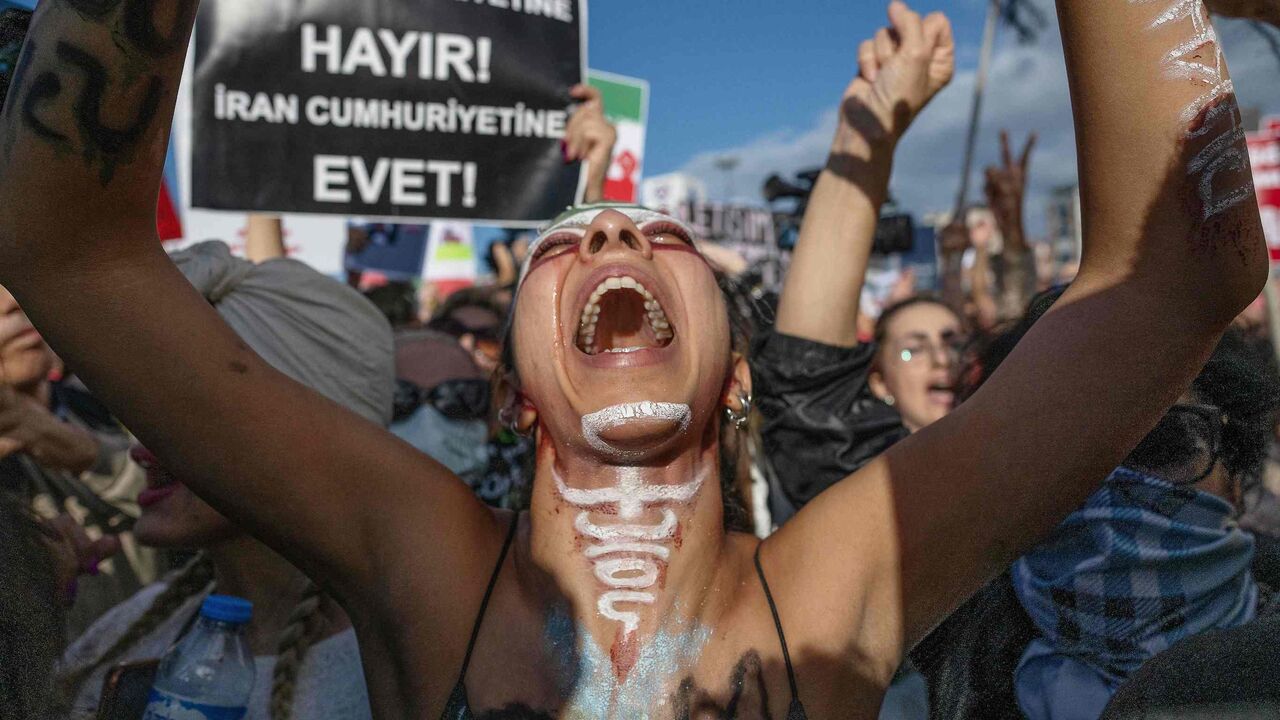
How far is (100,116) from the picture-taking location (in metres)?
1.21

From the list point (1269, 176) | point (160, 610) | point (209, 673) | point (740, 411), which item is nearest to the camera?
point (209, 673)

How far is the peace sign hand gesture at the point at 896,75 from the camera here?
2.21 metres

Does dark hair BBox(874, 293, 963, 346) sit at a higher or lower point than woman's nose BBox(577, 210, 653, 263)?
lower

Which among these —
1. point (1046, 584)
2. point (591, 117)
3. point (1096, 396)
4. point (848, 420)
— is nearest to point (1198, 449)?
point (1046, 584)

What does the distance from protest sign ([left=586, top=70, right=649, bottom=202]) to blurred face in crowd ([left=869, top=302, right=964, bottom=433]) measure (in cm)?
251

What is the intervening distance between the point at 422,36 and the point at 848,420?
6.45 feet

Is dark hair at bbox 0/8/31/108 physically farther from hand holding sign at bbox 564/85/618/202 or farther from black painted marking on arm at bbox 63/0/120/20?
hand holding sign at bbox 564/85/618/202

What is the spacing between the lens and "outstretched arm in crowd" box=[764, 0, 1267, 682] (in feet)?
4.18

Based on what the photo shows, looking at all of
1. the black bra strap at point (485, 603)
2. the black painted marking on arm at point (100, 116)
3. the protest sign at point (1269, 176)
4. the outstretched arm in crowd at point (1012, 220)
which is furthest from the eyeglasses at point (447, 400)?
the protest sign at point (1269, 176)

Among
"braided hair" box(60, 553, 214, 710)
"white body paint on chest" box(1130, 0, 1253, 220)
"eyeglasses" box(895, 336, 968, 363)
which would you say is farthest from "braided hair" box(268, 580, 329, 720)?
"eyeglasses" box(895, 336, 968, 363)

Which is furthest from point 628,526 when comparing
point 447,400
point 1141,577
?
point 447,400

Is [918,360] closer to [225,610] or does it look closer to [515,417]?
[515,417]

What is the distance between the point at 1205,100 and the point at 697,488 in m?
0.98

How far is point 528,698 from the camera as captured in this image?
144 centimetres
